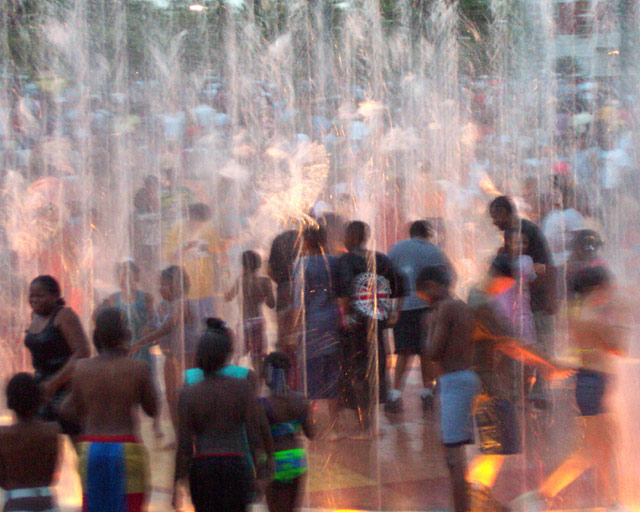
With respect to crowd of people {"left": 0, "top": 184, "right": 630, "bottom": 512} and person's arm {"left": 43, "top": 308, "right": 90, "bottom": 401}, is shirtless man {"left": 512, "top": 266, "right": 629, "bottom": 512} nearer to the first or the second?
crowd of people {"left": 0, "top": 184, "right": 630, "bottom": 512}

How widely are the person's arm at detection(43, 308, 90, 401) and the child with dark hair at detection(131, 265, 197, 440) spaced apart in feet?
4.77

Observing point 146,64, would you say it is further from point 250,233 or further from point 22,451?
point 22,451

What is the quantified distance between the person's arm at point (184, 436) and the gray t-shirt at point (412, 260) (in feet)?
10.4

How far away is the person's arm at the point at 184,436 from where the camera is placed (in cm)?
361

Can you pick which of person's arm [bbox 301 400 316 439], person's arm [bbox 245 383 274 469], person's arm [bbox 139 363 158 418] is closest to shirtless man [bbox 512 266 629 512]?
person's arm [bbox 301 400 316 439]

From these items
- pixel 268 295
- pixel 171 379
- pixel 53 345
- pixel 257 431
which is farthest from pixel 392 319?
pixel 257 431

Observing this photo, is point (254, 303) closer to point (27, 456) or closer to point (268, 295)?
point (268, 295)

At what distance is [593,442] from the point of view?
14.8 feet

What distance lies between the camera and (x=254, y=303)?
6.38m

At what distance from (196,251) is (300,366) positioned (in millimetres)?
1110

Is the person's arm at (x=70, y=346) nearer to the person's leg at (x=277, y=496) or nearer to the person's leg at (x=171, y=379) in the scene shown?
the person's leg at (x=277, y=496)

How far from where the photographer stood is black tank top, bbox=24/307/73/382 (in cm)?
450

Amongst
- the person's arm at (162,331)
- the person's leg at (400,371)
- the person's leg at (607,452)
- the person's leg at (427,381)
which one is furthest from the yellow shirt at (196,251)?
the person's leg at (607,452)

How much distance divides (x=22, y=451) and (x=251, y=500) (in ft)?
3.12
